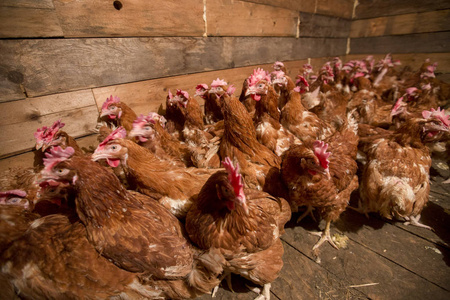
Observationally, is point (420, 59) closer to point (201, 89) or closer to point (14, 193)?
point (201, 89)

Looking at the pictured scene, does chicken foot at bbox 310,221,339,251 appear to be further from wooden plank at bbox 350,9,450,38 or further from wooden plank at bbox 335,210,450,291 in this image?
wooden plank at bbox 350,9,450,38

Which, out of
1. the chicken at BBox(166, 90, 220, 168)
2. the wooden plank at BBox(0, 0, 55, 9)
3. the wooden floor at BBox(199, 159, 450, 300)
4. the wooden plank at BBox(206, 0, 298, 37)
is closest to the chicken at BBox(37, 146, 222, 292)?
the wooden floor at BBox(199, 159, 450, 300)

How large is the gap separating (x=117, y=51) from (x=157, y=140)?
87 cm

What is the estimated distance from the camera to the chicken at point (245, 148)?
1604 mm

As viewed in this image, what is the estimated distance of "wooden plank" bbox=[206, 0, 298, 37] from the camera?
218cm

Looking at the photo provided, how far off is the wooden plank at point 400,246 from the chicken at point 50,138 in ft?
8.33

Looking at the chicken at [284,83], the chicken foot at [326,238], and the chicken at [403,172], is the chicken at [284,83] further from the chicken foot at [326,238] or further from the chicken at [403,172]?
the chicken foot at [326,238]

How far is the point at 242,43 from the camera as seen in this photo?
255 cm

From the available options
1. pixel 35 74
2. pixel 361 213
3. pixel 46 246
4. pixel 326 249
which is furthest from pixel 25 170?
pixel 361 213

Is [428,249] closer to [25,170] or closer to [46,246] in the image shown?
[46,246]

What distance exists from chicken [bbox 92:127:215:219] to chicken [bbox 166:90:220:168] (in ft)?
1.37

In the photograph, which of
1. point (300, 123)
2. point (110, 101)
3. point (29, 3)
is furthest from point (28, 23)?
point (300, 123)

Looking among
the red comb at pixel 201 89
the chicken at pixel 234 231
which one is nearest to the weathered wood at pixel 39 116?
the red comb at pixel 201 89

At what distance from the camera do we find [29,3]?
1270 mm
